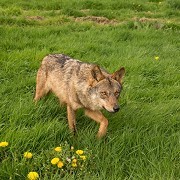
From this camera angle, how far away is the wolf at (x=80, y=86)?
13.0 ft

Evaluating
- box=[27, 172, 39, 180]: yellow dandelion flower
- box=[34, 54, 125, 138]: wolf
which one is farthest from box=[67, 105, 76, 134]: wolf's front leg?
box=[27, 172, 39, 180]: yellow dandelion flower

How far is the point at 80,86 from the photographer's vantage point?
4328 mm

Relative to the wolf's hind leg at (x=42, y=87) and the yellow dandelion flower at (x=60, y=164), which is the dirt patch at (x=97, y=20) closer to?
the wolf's hind leg at (x=42, y=87)

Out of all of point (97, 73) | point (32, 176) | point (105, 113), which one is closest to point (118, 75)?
point (97, 73)

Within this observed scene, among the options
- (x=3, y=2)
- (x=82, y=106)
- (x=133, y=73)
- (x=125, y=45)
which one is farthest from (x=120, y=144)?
(x=3, y=2)

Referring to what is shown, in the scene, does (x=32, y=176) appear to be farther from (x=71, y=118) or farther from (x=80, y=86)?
(x=80, y=86)

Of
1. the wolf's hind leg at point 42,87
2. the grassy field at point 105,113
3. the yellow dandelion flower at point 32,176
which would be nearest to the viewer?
the yellow dandelion flower at point 32,176

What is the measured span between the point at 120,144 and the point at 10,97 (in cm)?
185

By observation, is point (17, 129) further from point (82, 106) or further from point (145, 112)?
point (145, 112)

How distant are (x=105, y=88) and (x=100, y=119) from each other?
0.44 metres

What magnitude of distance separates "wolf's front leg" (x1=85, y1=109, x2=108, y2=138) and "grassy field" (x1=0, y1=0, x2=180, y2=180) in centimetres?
8

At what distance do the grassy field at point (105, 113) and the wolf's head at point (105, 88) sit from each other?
39 cm

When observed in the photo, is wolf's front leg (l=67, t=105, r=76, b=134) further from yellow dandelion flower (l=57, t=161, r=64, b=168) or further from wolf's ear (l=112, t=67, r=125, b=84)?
yellow dandelion flower (l=57, t=161, r=64, b=168)

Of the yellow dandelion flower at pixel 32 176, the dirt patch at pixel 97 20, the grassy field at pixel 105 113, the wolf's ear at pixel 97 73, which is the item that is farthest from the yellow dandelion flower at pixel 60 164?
the dirt patch at pixel 97 20
